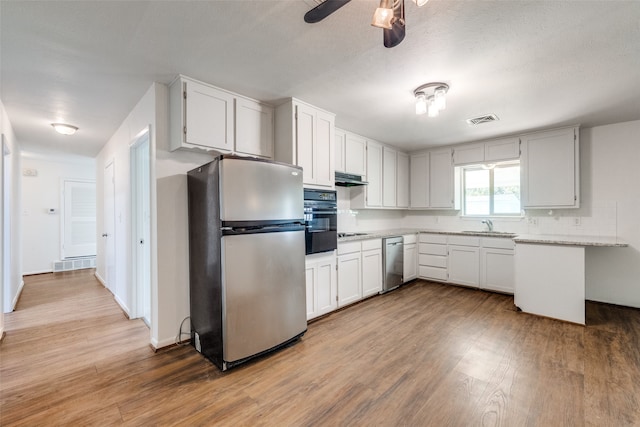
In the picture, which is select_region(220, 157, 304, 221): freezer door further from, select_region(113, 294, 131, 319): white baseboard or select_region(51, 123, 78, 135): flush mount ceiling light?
select_region(51, 123, 78, 135): flush mount ceiling light

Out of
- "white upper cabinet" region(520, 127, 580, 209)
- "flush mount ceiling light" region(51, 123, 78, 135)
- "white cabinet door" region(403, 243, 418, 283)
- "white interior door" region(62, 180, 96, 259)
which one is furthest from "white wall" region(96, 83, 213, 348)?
"white interior door" region(62, 180, 96, 259)

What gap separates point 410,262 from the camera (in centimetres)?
478

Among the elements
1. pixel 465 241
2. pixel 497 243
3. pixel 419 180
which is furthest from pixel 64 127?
pixel 497 243

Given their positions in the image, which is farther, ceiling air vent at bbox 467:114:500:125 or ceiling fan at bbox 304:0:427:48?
ceiling air vent at bbox 467:114:500:125

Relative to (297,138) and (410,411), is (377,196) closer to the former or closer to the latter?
(297,138)

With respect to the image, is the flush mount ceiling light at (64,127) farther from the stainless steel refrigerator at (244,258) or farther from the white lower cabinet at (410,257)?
the white lower cabinet at (410,257)

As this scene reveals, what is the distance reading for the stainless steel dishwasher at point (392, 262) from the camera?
163 inches

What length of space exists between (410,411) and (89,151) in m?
6.42

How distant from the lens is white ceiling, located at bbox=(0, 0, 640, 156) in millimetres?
1632

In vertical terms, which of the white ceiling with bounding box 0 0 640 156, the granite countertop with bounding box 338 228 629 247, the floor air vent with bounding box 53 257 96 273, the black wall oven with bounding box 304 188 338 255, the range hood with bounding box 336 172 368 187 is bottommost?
the floor air vent with bounding box 53 257 96 273

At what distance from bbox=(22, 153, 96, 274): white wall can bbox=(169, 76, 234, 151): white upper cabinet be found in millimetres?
5041

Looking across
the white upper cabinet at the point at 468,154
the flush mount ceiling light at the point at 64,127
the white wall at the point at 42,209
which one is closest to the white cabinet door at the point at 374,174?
the white upper cabinet at the point at 468,154

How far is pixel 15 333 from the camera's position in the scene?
290cm

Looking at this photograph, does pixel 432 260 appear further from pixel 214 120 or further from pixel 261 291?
pixel 214 120
